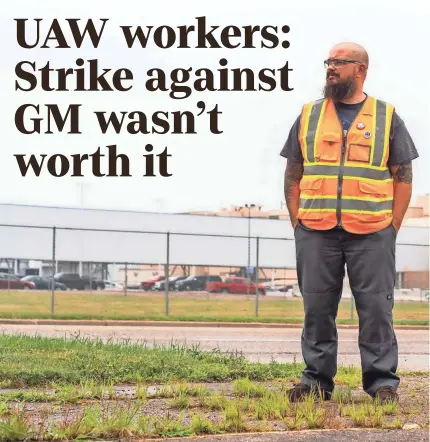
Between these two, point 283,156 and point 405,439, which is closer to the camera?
point 405,439

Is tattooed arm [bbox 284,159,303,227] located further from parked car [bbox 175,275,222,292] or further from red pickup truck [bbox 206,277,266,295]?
red pickup truck [bbox 206,277,266,295]

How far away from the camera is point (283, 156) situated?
610 cm

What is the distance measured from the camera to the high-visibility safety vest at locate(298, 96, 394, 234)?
5.80 meters

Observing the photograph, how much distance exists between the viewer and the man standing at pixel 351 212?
5.81 meters

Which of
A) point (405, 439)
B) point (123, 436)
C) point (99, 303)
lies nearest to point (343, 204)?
point (405, 439)

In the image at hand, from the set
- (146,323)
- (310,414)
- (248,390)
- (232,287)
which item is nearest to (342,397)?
(248,390)

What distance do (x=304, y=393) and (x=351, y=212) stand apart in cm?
110

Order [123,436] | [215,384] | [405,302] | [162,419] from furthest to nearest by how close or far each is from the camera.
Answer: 1. [405,302]
2. [215,384]
3. [162,419]
4. [123,436]

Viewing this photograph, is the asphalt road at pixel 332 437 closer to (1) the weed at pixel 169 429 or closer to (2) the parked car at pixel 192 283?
(1) the weed at pixel 169 429

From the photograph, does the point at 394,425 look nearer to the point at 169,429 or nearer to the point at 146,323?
the point at 169,429

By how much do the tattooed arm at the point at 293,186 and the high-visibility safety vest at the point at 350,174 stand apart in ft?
0.41

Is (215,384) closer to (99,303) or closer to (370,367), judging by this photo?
(370,367)

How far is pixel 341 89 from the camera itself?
19.4 feet

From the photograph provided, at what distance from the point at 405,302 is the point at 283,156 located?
38.9m
